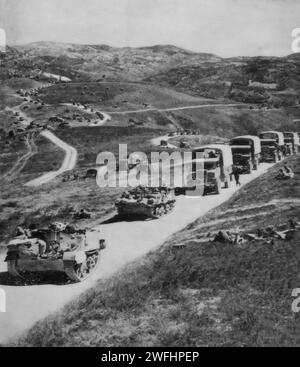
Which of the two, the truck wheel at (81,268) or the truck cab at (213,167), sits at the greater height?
the truck cab at (213,167)

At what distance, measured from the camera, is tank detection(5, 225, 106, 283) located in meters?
18.4

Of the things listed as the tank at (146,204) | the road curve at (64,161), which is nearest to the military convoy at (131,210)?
the tank at (146,204)

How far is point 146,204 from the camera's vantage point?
2736 cm

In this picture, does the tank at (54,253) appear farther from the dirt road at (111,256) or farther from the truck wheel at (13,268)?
the dirt road at (111,256)

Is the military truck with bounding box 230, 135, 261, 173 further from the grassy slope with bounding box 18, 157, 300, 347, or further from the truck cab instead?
the grassy slope with bounding box 18, 157, 300, 347

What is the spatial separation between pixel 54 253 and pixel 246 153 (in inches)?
1031

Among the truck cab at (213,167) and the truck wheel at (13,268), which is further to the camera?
the truck cab at (213,167)

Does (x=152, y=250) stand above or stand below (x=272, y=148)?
below

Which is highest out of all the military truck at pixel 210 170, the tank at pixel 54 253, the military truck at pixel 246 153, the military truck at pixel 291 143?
the military truck at pixel 291 143

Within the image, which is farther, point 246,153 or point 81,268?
point 246,153

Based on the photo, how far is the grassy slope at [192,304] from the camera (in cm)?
1270

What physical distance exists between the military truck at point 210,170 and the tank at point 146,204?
4476 mm

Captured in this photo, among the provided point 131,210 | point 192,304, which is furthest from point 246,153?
point 192,304

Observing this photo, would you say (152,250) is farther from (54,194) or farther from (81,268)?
(54,194)
